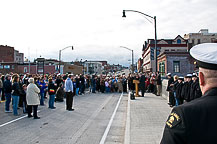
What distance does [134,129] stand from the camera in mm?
7566

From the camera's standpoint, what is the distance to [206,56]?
1788mm

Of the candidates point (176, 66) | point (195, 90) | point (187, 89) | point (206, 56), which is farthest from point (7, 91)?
point (176, 66)

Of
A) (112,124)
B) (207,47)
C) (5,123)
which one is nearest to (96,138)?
(112,124)

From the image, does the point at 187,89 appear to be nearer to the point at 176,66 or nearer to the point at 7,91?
the point at 7,91

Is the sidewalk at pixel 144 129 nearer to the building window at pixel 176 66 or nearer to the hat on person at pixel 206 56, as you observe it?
the hat on person at pixel 206 56

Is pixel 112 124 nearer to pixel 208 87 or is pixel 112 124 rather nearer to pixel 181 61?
pixel 208 87

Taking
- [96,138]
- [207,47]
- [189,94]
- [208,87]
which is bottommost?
[96,138]

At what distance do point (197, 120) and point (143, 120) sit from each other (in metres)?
7.69

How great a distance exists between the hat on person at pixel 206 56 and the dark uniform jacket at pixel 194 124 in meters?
0.30

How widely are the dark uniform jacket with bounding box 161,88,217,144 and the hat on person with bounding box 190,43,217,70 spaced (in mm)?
296

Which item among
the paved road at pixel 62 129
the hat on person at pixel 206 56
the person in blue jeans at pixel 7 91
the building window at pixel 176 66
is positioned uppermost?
the building window at pixel 176 66

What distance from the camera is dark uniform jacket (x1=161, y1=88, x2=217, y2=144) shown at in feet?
5.06

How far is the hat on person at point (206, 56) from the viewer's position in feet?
5.75

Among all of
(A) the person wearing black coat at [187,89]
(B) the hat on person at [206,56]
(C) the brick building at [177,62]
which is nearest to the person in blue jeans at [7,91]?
(A) the person wearing black coat at [187,89]
